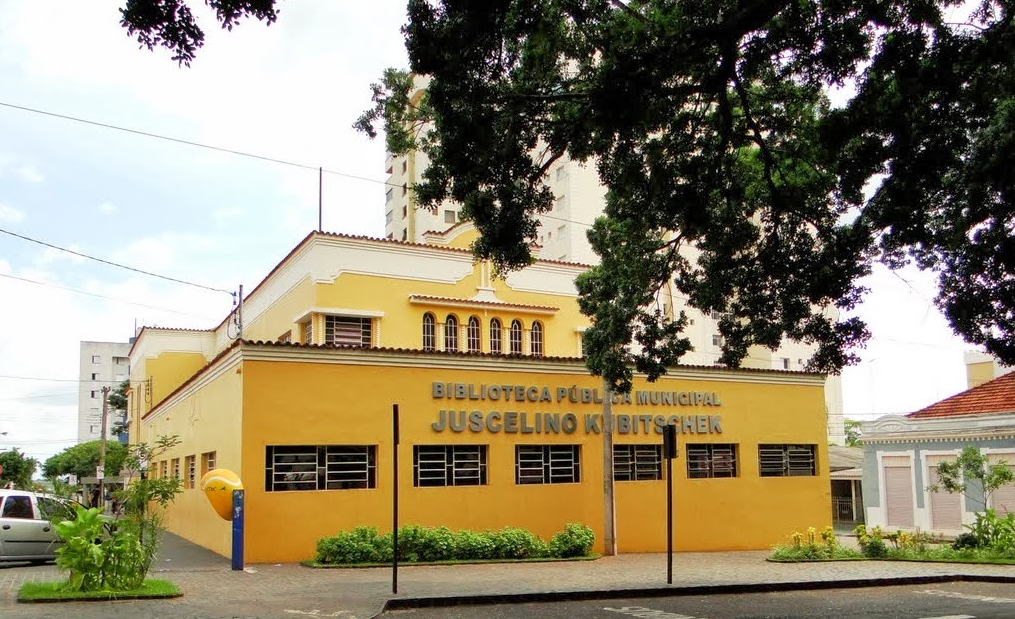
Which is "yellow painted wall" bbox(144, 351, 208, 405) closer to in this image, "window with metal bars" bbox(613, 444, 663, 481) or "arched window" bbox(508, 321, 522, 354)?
"arched window" bbox(508, 321, 522, 354)

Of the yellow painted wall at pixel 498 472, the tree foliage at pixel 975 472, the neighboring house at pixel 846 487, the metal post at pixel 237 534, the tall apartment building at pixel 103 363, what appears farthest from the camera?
the tall apartment building at pixel 103 363

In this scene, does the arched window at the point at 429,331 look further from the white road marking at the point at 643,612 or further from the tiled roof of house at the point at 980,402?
the tiled roof of house at the point at 980,402

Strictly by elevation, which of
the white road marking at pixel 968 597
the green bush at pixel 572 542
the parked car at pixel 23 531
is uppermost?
the parked car at pixel 23 531

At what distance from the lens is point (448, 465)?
18.7m

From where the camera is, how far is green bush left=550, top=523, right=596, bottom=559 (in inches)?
724

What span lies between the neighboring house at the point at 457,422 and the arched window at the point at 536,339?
0.07 metres

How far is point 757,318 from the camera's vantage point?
1564 centimetres

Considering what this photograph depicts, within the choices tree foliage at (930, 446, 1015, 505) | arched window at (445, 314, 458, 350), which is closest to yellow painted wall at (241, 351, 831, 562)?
tree foliage at (930, 446, 1015, 505)

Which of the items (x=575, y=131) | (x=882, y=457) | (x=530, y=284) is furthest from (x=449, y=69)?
(x=882, y=457)

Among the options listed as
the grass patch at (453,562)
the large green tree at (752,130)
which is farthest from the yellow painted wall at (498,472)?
the large green tree at (752,130)

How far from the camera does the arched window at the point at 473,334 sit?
1015 inches

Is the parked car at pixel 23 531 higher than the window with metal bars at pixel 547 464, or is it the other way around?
the window with metal bars at pixel 547 464

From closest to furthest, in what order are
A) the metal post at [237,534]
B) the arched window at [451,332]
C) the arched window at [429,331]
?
the metal post at [237,534] → the arched window at [429,331] → the arched window at [451,332]

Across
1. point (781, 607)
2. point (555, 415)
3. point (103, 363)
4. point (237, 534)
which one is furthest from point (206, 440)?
point (103, 363)
